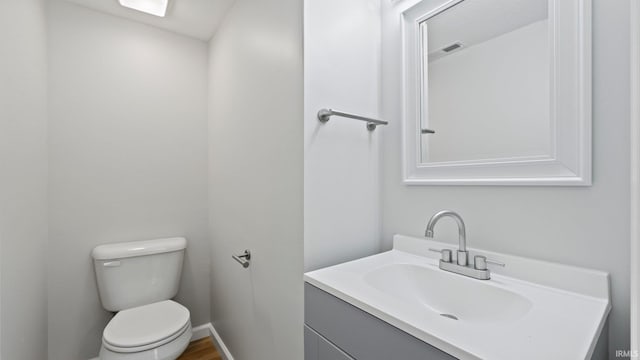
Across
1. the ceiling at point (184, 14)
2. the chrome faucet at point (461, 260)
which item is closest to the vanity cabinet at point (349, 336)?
the chrome faucet at point (461, 260)

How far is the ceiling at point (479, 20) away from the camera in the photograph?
855mm

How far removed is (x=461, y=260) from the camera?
Result: 899 mm

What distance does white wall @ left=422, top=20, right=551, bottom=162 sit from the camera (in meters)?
0.83

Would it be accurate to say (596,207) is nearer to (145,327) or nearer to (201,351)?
(145,327)

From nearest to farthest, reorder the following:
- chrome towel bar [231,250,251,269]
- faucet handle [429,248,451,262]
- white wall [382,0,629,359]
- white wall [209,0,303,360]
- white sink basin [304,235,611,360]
A: white sink basin [304,235,611,360]
white wall [382,0,629,359]
faucet handle [429,248,451,262]
white wall [209,0,303,360]
chrome towel bar [231,250,251,269]

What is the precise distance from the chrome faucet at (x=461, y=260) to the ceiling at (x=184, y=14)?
170cm

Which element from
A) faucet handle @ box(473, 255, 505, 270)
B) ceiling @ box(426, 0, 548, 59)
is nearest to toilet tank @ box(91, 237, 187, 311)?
faucet handle @ box(473, 255, 505, 270)

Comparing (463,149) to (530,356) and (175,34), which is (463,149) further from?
(175,34)

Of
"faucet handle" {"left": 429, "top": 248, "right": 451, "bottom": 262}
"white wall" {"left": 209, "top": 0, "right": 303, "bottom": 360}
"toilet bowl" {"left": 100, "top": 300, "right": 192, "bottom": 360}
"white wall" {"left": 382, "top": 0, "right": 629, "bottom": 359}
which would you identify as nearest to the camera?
"white wall" {"left": 382, "top": 0, "right": 629, "bottom": 359}

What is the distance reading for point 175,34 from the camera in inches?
76.8

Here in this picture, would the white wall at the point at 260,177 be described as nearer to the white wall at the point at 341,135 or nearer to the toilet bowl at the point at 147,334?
the white wall at the point at 341,135

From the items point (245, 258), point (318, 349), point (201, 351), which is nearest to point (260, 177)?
point (245, 258)

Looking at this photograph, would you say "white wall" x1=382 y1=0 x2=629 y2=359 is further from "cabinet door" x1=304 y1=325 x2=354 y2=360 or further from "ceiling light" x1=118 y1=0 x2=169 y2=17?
"ceiling light" x1=118 y1=0 x2=169 y2=17

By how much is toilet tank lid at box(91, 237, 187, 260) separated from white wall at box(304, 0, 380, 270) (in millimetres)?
1263
